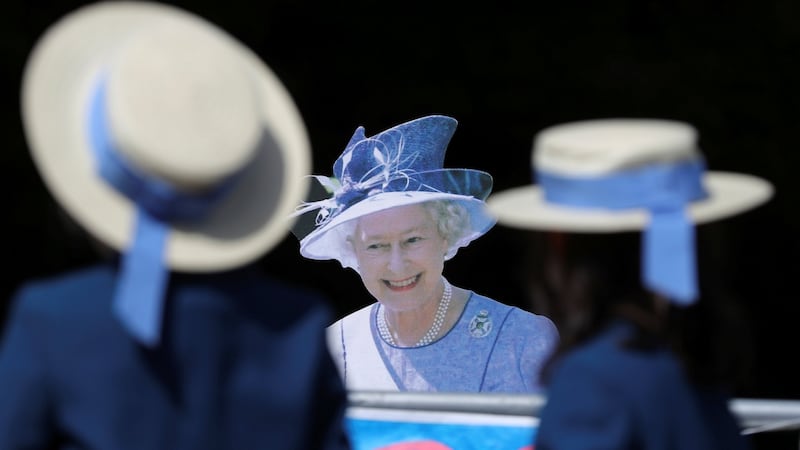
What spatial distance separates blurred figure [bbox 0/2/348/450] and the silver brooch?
1907 millimetres

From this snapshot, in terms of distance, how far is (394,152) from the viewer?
415cm

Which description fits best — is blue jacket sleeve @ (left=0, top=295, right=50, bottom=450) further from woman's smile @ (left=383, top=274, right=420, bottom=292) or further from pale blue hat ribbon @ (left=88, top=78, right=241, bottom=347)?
woman's smile @ (left=383, top=274, right=420, bottom=292)

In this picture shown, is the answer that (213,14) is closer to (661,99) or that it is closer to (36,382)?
(661,99)

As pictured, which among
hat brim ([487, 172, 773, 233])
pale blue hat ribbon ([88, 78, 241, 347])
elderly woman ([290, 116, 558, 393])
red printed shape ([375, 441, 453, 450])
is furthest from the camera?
elderly woman ([290, 116, 558, 393])

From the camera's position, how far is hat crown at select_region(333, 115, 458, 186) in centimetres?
412

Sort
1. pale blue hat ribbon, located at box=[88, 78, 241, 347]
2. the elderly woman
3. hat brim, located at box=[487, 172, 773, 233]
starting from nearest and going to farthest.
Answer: pale blue hat ribbon, located at box=[88, 78, 241, 347] → hat brim, located at box=[487, 172, 773, 233] → the elderly woman

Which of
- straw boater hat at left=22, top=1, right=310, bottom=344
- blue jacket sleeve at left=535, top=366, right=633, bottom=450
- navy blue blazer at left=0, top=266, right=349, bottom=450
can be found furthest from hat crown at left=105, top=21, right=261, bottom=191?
blue jacket sleeve at left=535, top=366, right=633, bottom=450

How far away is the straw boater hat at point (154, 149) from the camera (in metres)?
2.08

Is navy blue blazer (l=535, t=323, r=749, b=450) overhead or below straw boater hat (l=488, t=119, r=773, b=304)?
below

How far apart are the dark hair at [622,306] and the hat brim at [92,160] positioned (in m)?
0.36

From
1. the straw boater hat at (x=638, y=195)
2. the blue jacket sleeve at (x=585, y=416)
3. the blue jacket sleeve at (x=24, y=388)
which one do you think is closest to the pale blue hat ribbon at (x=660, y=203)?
the straw boater hat at (x=638, y=195)

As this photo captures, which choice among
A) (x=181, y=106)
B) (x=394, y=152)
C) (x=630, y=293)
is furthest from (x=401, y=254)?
(x=181, y=106)

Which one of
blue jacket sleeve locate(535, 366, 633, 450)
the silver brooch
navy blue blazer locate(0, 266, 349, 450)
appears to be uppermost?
navy blue blazer locate(0, 266, 349, 450)

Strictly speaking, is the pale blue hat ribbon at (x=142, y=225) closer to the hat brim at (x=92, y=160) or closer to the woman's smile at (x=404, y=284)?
the hat brim at (x=92, y=160)
